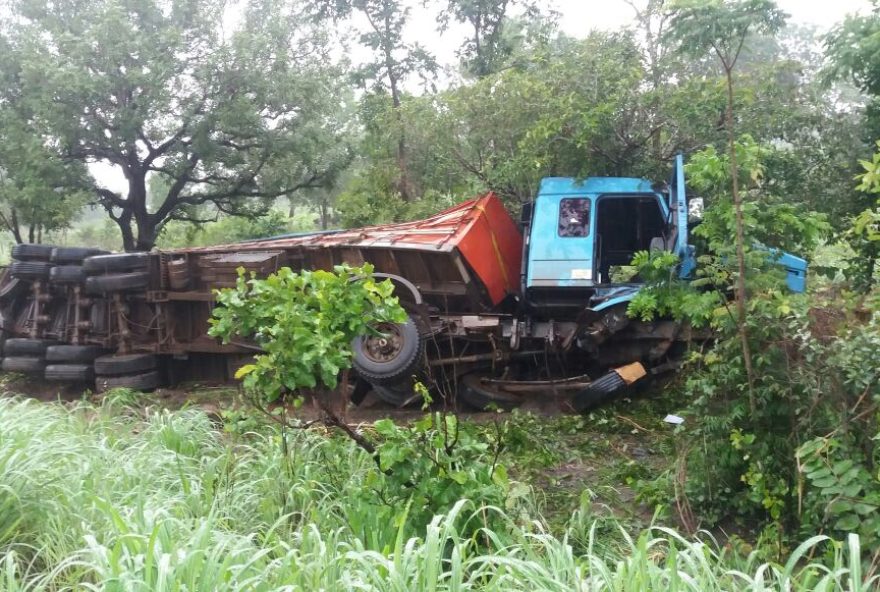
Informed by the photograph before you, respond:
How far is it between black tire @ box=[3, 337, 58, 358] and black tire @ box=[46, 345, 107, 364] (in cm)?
13

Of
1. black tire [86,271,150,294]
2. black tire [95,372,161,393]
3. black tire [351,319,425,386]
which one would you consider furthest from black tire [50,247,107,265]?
black tire [351,319,425,386]

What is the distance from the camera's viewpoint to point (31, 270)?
10016 millimetres

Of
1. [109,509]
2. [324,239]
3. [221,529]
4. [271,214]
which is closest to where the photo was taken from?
[109,509]

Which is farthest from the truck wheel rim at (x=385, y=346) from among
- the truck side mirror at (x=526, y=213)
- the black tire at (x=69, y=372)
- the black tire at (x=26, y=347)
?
the black tire at (x=26, y=347)

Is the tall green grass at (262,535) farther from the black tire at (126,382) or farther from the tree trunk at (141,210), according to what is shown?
the tree trunk at (141,210)

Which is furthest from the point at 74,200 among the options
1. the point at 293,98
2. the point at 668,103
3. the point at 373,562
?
the point at 373,562

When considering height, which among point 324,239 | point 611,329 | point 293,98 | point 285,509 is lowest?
point 285,509

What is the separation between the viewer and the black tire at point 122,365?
381 inches

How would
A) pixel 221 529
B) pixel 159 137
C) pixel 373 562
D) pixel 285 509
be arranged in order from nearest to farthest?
1. pixel 373 562
2. pixel 221 529
3. pixel 285 509
4. pixel 159 137

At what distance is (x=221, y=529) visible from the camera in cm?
395

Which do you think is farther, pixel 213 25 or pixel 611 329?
pixel 213 25

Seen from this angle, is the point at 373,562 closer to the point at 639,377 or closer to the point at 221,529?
the point at 221,529

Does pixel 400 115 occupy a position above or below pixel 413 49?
below

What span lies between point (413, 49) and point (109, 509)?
49.9 ft
